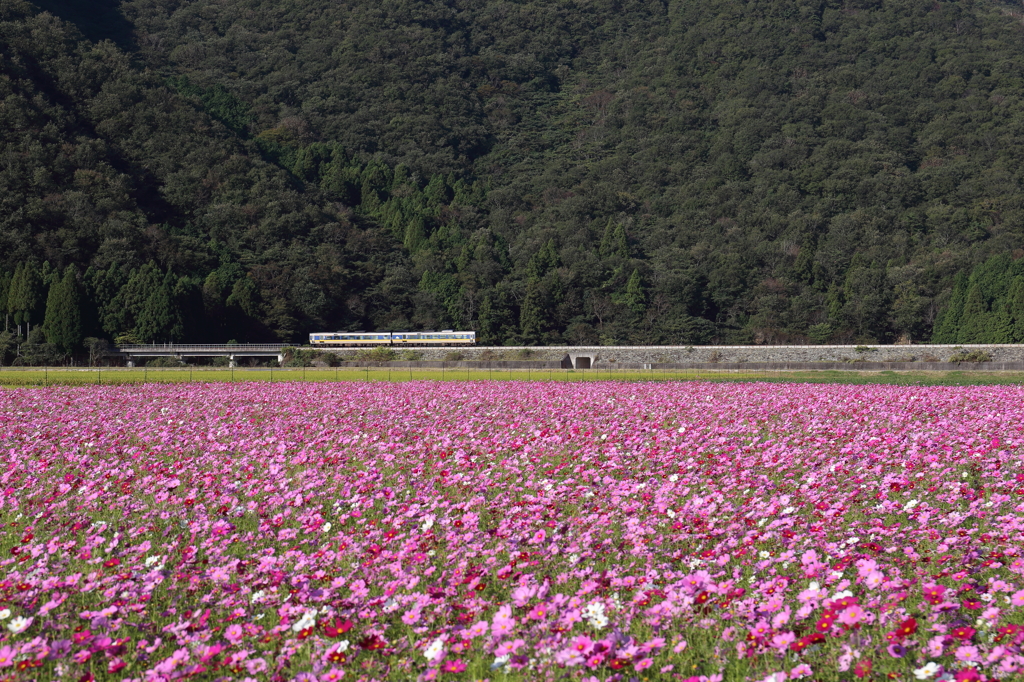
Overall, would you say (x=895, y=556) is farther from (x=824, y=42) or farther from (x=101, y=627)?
(x=824, y=42)

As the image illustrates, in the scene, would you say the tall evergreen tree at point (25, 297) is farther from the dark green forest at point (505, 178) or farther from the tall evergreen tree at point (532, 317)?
the tall evergreen tree at point (532, 317)

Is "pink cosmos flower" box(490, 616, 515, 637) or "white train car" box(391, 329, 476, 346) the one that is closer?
"pink cosmos flower" box(490, 616, 515, 637)

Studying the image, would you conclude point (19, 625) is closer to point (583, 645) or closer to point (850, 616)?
point (583, 645)

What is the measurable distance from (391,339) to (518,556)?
291 ft

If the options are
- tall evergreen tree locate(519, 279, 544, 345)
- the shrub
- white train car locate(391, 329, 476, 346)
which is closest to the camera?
the shrub

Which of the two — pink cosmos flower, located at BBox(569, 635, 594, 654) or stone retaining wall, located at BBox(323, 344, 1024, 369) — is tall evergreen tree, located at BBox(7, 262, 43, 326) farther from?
pink cosmos flower, located at BBox(569, 635, 594, 654)

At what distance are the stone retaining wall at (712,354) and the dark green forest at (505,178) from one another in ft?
26.5

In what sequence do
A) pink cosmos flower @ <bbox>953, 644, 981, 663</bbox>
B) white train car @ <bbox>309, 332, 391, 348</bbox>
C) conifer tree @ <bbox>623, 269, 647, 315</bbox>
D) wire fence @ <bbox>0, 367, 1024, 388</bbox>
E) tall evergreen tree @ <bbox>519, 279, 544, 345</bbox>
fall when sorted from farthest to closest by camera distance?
conifer tree @ <bbox>623, 269, 647, 315</bbox> < tall evergreen tree @ <bbox>519, 279, 544, 345</bbox> < white train car @ <bbox>309, 332, 391, 348</bbox> < wire fence @ <bbox>0, 367, 1024, 388</bbox> < pink cosmos flower @ <bbox>953, 644, 981, 663</bbox>

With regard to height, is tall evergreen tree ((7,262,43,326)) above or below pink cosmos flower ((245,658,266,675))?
above

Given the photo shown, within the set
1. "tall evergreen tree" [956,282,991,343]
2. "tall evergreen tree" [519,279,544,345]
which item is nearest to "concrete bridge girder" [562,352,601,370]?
"tall evergreen tree" [519,279,544,345]

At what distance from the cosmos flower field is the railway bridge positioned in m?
63.6

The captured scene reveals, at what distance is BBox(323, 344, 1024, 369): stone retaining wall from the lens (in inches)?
2795

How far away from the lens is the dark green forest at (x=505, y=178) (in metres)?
90.4

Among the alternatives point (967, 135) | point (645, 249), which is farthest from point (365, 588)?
point (967, 135)
